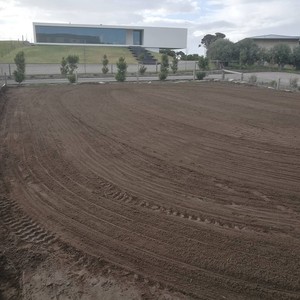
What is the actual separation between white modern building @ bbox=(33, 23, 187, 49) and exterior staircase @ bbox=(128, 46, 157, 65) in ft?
20.0

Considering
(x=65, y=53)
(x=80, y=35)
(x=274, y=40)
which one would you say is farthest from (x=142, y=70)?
(x=274, y=40)

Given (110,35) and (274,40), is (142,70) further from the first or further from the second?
(274,40)

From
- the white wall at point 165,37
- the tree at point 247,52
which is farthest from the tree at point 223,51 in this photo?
the white wall at point 165,37

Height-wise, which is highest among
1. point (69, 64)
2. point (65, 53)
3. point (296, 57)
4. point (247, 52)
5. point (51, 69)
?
point (247, 52)

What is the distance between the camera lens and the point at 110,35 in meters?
75.3

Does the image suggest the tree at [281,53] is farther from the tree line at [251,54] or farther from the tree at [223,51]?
the tree at [223,51]

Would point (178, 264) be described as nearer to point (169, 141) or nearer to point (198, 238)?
point (198, 238)

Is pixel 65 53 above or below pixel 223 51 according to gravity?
below

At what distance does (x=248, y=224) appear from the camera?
6.52 metres

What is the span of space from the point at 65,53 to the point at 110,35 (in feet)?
55.4

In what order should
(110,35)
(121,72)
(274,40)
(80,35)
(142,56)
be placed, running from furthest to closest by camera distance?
1. (110,35)
2. (80,35)
3. (274,40)
4. (142,56)
5. (121,72)

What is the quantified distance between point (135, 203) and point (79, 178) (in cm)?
196

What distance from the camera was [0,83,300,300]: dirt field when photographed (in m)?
5.04

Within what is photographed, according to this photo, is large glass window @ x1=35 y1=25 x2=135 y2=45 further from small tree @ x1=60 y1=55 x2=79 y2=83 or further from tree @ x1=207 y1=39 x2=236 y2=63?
small tree @ x1=60 y1=55 x2=79 y2=83
